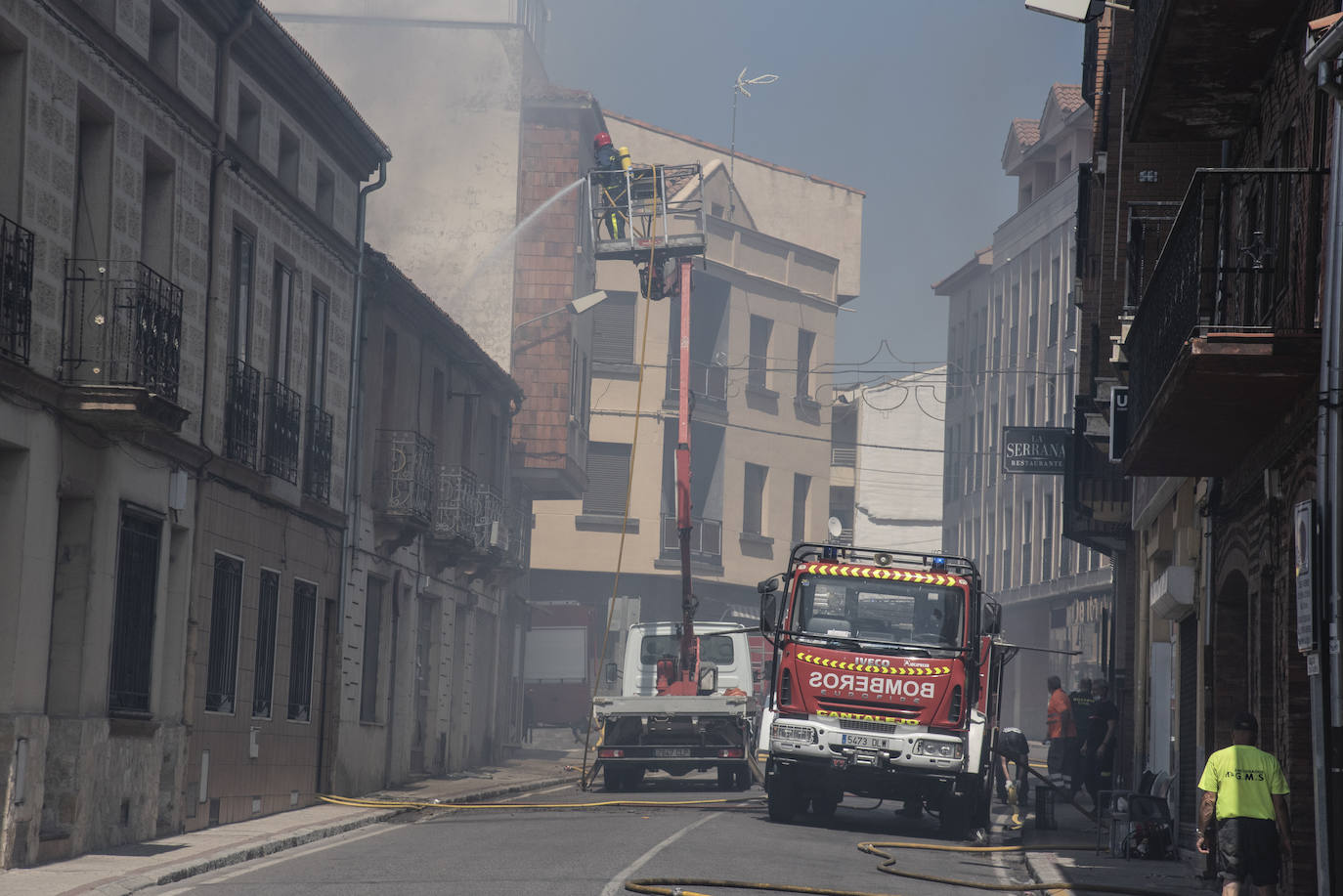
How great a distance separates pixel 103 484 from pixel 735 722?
1223 cm

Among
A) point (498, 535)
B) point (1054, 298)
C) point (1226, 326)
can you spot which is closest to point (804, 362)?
point (1054, 298)

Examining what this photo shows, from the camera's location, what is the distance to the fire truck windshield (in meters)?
21.2

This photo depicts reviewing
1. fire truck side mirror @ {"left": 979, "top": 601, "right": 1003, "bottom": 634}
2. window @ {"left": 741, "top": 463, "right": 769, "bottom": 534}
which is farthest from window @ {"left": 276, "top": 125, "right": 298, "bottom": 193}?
window @ {"left": 741, "top": 463, "right": 769, "bottom": 534}

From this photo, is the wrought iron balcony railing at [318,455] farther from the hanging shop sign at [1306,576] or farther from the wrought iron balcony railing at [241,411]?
the hanging shop sign at [1306,576]

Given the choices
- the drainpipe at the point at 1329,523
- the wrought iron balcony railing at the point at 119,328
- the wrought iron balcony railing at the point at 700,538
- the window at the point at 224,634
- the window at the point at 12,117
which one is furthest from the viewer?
the wrought iron balcony railing at the point at 700,538

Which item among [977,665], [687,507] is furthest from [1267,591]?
[687,507]

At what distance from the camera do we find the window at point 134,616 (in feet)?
57.1

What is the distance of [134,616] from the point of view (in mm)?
17922

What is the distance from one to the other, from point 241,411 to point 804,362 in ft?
132

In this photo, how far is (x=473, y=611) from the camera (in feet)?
118

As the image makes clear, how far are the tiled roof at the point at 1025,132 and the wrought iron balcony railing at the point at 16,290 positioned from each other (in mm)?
44627

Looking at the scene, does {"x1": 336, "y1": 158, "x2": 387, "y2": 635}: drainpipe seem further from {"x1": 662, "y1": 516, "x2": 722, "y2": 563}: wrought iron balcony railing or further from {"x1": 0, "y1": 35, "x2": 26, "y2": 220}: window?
{"x1": 662, "y1": 516, "x2": 722, "y2": 563}: wrought iron balcony railing

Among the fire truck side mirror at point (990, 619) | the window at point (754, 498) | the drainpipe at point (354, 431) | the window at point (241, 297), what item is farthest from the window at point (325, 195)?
the window at point (754, 498)

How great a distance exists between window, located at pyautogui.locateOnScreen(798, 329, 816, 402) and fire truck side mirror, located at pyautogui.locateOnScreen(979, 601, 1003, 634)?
37796 mm
